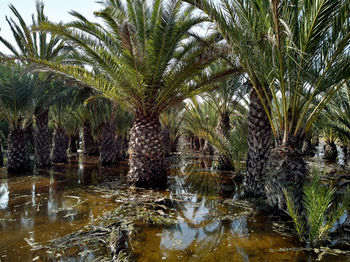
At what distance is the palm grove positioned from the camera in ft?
13.0

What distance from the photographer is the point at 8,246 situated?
11.3 ft

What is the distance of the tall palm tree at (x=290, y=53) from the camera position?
3.60 metres

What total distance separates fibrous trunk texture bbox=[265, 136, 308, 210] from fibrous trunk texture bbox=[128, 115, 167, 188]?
3.33 m

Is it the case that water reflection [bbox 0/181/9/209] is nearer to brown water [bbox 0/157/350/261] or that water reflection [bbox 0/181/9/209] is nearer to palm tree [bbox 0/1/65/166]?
brown water [bbox 0/157/350/261]

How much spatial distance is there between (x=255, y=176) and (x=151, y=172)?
9.39 feet

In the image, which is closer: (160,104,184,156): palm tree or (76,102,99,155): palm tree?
(76,102,99,155): palm tree

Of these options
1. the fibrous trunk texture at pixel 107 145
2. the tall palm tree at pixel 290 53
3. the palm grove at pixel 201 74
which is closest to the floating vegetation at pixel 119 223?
the palm grove at pixel 201 74

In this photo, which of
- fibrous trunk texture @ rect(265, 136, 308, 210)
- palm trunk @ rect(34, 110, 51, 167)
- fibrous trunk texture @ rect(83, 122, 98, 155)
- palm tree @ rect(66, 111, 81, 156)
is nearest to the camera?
fibrous trunk texture @ rect(265, 136, 308, 210)

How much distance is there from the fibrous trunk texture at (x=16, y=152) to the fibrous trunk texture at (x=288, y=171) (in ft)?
32.0

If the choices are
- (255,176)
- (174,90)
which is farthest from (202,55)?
(255,176)

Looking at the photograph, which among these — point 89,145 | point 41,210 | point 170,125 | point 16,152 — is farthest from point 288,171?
point 89,145

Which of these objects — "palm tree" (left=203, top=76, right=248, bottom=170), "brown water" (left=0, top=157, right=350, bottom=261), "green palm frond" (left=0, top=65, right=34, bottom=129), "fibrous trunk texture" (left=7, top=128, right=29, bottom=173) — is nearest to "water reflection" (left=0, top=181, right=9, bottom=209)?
"brown water" (left=0, top=157, right=350, bottom=261)

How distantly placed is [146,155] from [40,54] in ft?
23.6

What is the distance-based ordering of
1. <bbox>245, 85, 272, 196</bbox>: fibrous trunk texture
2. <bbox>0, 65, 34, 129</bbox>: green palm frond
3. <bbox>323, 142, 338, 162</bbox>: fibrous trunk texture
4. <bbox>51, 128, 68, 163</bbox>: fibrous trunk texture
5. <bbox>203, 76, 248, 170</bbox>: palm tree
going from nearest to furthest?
1. <bbox>245, 85, 272, 196</bbox>: fibrous trunk texture
2. <bbox>0, 65, 34, 129</bbox>: green palm frond
3. <bbox>203, 76, 248, 170</bbox>: palm tree
4. <bbox>51, 128, 68, 163</bbox>: fibrous trunk texture
5. <bbox>323, 142, 338, 162</bbox>: fibrous trunk texture
